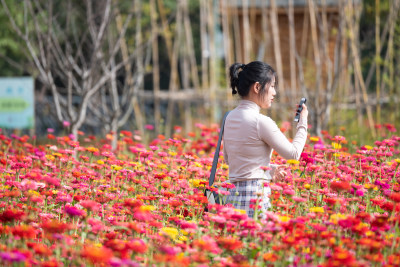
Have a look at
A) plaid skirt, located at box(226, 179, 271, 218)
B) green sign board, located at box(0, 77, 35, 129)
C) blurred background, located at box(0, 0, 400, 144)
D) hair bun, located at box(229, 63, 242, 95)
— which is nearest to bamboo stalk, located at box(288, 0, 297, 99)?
blurred background, located at box(0, 0, 400, 144)

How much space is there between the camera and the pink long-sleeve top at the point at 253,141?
8.43 ft

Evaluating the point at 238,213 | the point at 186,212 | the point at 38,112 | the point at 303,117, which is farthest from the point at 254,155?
the point at 38,112

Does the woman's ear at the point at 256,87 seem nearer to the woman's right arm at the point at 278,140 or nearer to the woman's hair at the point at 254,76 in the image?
the woman's hair at the point at 254,76

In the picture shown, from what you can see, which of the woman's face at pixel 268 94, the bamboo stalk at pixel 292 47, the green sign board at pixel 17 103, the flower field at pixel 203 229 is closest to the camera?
the flower field at pixel 203 229

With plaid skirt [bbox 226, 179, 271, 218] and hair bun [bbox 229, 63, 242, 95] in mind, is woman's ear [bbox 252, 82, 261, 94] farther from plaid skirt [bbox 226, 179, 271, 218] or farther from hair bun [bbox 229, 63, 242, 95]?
plaid skirt [bbox 226, 179, 271, 218]

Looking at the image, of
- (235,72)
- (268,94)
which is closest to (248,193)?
(268,94)

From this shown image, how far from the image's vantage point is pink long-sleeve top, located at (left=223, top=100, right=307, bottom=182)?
257 cm

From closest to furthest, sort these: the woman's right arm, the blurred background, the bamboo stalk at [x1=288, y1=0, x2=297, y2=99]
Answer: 1. the woman's right arm
2. the blurred background
3. the bamboo stalk at [x1=288, y1=0, x2=297, y2=99]

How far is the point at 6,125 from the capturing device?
575 centimetres

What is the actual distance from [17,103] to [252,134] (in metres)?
3.89

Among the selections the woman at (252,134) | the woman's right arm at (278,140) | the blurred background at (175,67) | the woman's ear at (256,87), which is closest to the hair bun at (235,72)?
the woman at (252,134)

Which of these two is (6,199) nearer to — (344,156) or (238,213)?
(238,213)

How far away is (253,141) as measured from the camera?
263 centimetres

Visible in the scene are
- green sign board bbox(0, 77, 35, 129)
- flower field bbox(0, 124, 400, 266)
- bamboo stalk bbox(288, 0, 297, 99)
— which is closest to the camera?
flower field bbox(0, 124, 400, 266)
